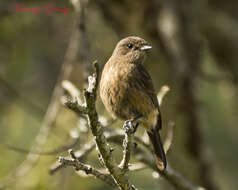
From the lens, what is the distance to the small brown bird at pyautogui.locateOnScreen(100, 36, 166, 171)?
14.6 ft

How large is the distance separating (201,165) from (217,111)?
12.2 ft

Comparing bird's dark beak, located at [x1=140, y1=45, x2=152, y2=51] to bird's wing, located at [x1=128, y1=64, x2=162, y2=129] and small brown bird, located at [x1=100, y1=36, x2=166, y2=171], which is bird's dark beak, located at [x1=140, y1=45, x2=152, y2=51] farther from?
bird's wing, located at [x1=128, y1=64, x2=162, y2=129]

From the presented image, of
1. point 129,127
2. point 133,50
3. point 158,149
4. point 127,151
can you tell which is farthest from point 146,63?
point 127,151

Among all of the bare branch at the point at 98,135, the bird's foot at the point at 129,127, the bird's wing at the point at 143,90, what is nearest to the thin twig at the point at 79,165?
the bare branch at the point at 98,135

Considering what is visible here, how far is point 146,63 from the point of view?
7262 mm

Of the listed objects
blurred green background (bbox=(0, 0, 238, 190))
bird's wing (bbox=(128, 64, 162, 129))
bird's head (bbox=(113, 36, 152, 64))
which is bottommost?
blurred green background (bbox=(0, 0, 238, 190))

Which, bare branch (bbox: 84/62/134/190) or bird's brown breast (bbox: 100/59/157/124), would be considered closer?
bare branch (bbox: 84/62/134/190)

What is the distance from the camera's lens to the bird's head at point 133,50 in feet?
16.3

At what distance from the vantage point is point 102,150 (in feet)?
10.6

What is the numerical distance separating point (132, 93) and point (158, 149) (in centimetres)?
60

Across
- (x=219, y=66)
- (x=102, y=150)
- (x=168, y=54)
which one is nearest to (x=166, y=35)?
(x=168, y=54)

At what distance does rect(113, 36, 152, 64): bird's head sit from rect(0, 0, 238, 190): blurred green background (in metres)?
1.00

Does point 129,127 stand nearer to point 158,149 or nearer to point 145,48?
point 158,149

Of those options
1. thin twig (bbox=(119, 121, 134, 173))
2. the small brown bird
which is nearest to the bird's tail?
the small brown bird
